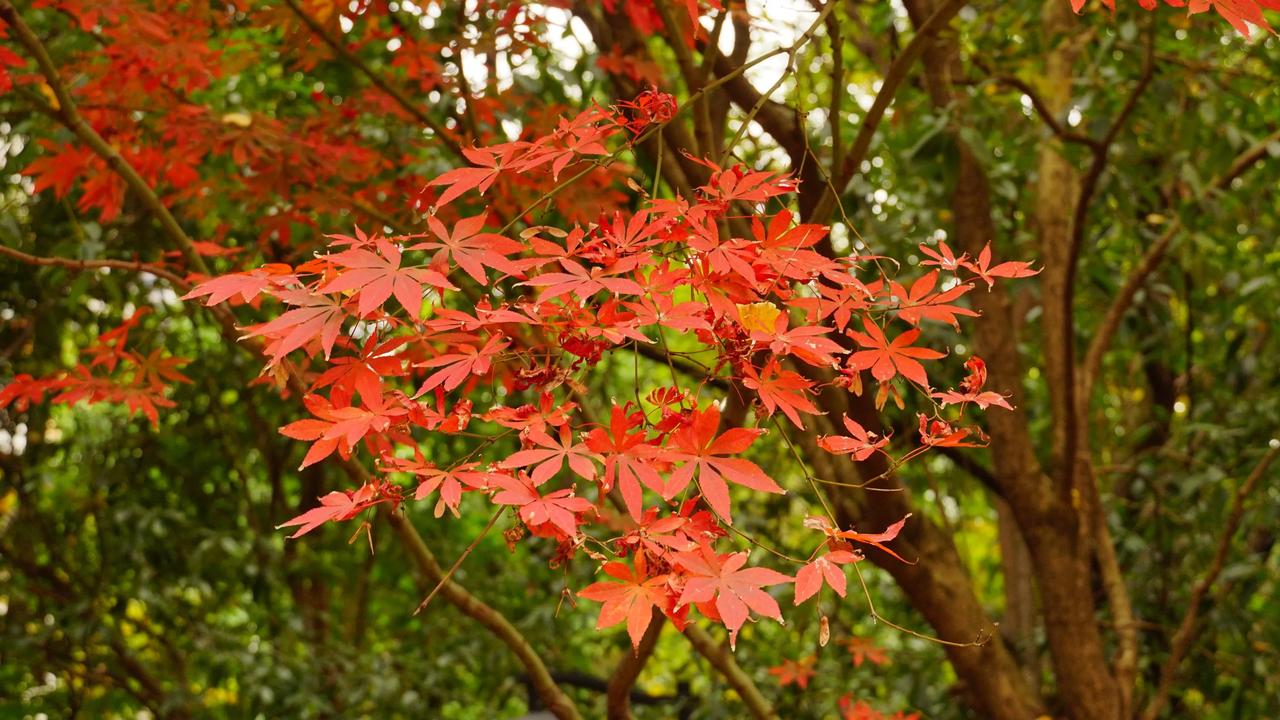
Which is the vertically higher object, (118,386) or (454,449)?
(118,386)

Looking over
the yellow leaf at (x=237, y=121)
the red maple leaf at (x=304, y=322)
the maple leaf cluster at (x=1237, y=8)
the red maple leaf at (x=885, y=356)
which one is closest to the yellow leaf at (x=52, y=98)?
the yellow leaf at (x=237, y=121)

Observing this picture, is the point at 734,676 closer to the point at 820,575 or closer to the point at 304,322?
the point at 820,575

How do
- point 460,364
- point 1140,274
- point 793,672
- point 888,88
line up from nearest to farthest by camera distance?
1. point 460,364
2. point 888,88
3. point 1140,274
4. point 793,672

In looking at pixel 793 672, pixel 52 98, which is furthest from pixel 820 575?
pixel 52 98

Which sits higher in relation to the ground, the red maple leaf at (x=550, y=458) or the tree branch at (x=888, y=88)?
the tree branch at (x=888, y=88)

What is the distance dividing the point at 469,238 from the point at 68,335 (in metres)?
2.88

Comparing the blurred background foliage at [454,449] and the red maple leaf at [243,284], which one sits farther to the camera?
the blurred background foliage at [454,449]

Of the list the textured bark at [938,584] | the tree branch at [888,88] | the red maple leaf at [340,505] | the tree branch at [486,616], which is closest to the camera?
the red maple leaf at [340,505]

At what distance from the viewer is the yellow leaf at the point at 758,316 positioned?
3.28 ft

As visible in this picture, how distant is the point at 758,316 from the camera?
39.4 inches

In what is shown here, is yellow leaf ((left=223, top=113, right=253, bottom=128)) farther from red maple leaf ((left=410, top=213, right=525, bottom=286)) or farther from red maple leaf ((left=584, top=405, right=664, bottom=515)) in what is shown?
red maple leaf ((left=584, top=405, right=664, bottom=515))

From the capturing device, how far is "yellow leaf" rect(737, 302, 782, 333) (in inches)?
39.4

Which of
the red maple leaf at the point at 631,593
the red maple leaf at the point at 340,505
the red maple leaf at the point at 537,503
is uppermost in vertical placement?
the red maple leaf at the point at 537,503

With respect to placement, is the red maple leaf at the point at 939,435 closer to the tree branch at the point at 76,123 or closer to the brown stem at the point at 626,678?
the brown stem at the point at 626,678
